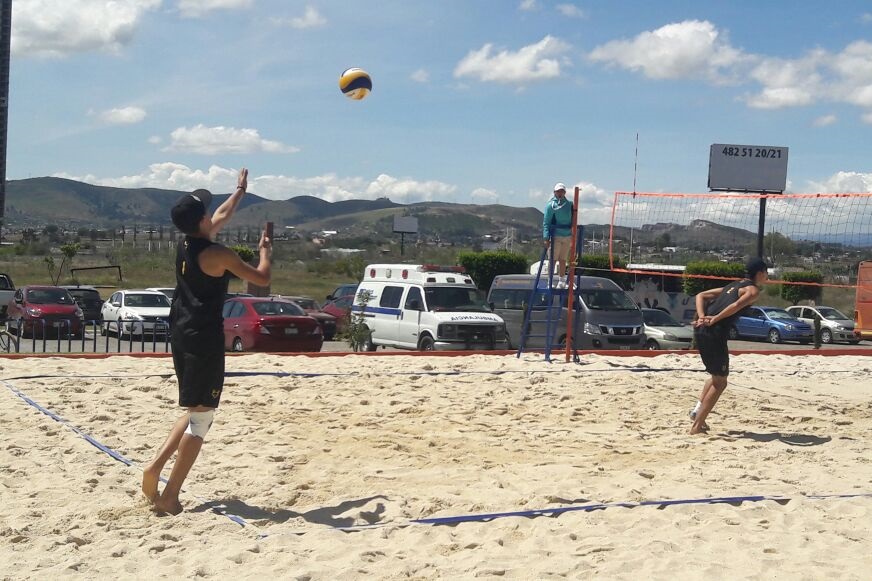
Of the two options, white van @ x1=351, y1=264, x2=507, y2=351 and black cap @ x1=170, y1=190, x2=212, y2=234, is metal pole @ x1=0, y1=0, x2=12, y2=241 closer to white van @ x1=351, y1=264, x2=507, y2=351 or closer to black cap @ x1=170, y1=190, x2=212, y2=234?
white van @ x1=351, y1=264, x2=507, y2=351

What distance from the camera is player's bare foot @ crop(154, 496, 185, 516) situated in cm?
590

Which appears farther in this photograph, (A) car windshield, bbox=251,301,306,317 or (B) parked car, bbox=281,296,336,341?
(B) parked car, bbox=281,296,336,341

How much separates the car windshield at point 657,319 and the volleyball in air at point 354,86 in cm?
1285

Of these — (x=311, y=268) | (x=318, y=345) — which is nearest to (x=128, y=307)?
(x=318, y=345)

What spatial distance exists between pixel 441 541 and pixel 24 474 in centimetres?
314

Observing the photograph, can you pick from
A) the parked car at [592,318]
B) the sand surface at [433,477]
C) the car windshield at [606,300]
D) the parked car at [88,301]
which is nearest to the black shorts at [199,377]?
the sand surface at [433,477]

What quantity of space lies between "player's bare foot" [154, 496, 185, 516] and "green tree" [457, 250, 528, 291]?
32642 mm

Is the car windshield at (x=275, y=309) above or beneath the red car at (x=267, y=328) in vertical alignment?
above

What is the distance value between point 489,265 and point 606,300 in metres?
18.9

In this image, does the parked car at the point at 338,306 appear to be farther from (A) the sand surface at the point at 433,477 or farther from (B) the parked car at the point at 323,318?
(A) the sand surface at the point at 433,477

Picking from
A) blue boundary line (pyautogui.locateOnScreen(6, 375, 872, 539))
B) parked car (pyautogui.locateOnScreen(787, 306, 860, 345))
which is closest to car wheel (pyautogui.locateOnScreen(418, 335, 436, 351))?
blue boundary line (pyautogui.locateOnScreen(6, 375, 872, 539))

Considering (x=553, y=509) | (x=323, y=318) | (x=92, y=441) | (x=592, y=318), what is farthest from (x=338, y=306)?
(x=553, y=509)

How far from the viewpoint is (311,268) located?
60.9 m

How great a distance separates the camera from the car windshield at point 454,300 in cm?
1800
